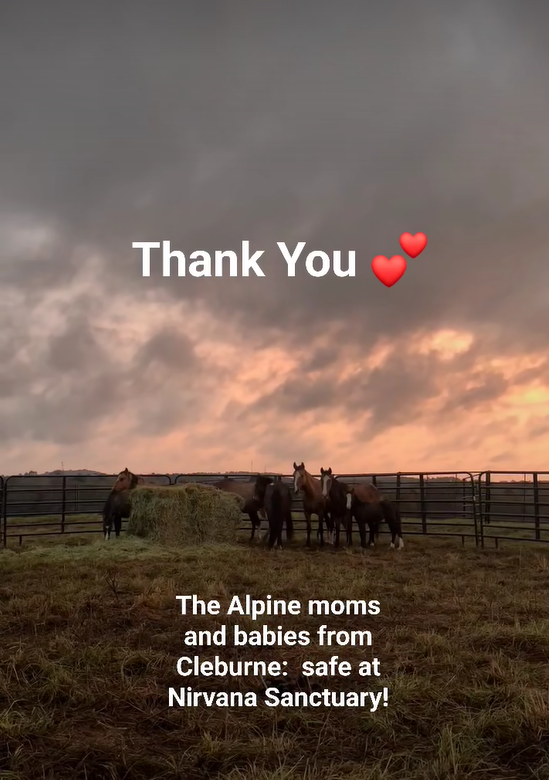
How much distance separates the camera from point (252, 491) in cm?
1476

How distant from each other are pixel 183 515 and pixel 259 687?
8.68m

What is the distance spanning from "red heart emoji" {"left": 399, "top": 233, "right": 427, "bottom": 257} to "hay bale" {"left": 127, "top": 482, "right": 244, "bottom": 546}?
6.48m

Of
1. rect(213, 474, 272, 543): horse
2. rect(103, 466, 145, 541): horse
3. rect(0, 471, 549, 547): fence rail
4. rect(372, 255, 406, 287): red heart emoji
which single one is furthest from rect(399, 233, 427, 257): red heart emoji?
rect(103, 466, 145, 541): horse

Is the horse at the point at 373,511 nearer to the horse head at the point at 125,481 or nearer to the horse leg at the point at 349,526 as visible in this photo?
the horse leg at the point at 349,526

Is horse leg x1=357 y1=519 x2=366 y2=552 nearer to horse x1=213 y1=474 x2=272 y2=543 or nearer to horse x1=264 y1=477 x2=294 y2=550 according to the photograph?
horse x1=264 y1=477 x2=294 y2=550

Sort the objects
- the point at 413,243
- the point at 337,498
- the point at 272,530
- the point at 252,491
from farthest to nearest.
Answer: the point at 252,491 < the point at 337,498 < the point at 272,530 < the point at 413,243

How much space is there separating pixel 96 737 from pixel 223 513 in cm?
965

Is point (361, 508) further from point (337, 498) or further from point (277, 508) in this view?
point (277, 508)

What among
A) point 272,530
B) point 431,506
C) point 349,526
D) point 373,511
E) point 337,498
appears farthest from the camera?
A: point 431,506

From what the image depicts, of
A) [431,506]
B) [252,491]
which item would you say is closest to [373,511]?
[252,491]

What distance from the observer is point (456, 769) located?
3.04m

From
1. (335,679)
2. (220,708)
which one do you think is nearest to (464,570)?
(335,679)

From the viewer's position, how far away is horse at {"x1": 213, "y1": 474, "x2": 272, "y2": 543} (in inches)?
557

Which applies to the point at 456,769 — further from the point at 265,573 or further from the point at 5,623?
the point at 265,573
